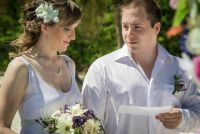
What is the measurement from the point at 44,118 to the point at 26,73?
0.33 meters

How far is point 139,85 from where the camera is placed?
12.1 ft

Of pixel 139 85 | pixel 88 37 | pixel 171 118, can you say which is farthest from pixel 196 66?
pixel 88 37

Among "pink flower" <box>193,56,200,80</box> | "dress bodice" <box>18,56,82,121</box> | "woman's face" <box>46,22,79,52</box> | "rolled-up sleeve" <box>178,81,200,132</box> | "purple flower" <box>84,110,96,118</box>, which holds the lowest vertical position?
"rolled-up sleeve" <box>178,81,200,132</box>

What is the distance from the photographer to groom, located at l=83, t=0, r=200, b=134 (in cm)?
360

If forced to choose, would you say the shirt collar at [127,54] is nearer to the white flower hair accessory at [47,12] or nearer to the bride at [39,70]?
the bride at [39,70]

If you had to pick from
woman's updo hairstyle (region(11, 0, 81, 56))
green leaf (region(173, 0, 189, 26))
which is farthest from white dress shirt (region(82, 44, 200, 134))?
green leaf (region(173, 0, 189, 26))

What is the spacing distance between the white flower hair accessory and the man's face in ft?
1.58

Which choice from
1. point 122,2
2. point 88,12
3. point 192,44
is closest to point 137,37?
point 122,2

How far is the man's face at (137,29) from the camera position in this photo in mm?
3547

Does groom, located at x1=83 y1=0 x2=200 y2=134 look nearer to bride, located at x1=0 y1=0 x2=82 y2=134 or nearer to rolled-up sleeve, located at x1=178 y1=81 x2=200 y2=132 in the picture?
rolled-up sleeve, located at x1=178 y1=81 x2=200 y2=132

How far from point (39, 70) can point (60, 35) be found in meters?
0.31

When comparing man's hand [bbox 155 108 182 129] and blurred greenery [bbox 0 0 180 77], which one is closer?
man's hand [bbox 155 108 182 129]

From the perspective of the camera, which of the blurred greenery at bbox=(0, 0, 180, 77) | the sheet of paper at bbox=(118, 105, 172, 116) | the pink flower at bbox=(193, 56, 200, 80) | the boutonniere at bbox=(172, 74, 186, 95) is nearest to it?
the pink flower at bbox=(193, 56, 200, 80)

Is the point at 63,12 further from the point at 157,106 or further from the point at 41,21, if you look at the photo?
the point at 157,106
